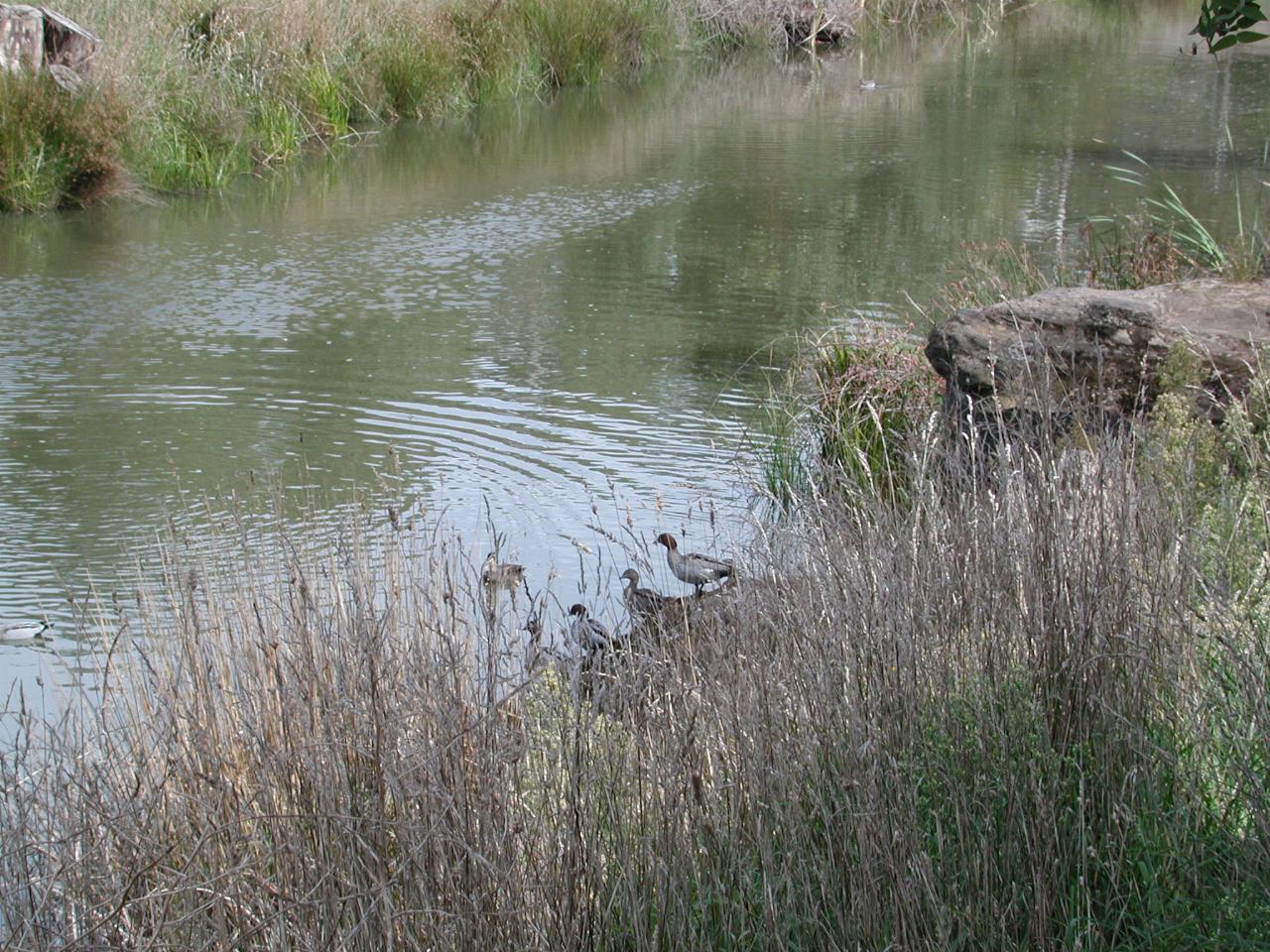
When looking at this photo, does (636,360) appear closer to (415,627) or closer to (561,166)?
(415,627)

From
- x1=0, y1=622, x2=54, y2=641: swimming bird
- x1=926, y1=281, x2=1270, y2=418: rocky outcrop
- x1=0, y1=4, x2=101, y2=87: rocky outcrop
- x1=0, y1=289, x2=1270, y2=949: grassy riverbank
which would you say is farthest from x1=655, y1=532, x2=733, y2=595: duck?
x1=0, y1=4, x2=101, y2=87: rocky outcrop

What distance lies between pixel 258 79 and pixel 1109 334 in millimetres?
11116

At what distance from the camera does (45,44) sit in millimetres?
12992

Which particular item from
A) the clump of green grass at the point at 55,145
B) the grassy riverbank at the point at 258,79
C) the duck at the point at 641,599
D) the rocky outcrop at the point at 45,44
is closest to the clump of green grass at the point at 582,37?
the grassy riverbank at the point at 258,79

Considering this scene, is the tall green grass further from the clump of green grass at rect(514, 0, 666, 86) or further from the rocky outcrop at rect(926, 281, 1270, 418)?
the clump of green grass at rect(514, 0, 666, 86)

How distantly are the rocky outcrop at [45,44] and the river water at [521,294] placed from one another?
4.75 ft

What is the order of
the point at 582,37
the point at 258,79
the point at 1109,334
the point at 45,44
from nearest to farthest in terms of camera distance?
the point at 1109,334, the point at 45,44, the point at 258,79, the point at 582,37

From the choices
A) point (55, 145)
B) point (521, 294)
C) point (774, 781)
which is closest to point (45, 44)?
point (55, 145)

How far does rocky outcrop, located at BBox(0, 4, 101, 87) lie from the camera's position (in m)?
12.4

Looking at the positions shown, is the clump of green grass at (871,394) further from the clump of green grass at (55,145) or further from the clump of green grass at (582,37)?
the clump of green grass at (582,37)

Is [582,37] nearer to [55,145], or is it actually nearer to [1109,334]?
[55,145]

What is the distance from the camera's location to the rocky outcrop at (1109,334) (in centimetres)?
491

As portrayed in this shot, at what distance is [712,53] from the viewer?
2288cm

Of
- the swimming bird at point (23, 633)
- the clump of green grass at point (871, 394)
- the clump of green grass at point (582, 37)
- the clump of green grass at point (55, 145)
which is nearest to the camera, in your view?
the swimming bird at point (23, 633)
